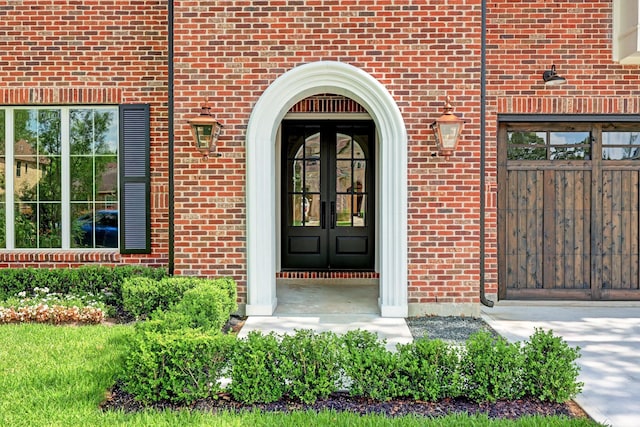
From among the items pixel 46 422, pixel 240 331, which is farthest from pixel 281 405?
pixel 240 331

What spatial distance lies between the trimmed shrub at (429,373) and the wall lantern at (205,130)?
11.7ft

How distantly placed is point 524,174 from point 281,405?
17.4 feet

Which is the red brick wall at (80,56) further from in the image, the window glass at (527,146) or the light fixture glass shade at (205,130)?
the window glass at (527,146)

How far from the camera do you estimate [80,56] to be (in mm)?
7148

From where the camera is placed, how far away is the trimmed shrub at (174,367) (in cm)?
353

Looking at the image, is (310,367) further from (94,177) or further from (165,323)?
(94,177)

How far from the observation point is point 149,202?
23.7ft

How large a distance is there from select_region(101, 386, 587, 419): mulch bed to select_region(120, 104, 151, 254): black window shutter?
3792 mm

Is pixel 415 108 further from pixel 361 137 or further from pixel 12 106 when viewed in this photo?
pixel 12 106

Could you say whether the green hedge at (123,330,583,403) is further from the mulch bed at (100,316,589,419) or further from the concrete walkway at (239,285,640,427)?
the concrete walkway at (239,285,640,427)

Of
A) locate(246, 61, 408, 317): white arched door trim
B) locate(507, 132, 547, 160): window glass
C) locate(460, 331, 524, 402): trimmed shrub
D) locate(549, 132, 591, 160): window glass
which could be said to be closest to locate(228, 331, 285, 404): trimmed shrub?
locate(460, 331, 524, 402): trimmed shrub

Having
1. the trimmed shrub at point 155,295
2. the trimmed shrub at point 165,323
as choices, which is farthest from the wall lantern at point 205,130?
the trimmed shrub at point 165,323

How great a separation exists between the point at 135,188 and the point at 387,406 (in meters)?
5.01

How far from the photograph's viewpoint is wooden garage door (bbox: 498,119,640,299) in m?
7.39
